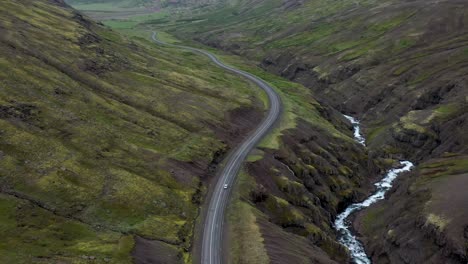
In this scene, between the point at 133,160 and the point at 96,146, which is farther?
the point at 96,146

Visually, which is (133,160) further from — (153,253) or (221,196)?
(153,253)

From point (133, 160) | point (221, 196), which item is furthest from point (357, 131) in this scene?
point (133, 160)

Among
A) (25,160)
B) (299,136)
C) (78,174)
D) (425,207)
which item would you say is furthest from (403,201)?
(25,160)

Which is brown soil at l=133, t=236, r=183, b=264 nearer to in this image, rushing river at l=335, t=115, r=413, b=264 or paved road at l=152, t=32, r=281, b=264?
paved road at l=152, t=32, r=281, b=264

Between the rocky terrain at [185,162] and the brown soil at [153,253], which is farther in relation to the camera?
the rocky terrain at [185,162]

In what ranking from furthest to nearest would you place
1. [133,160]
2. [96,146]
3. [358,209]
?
[358,209] → [96,146] → [133,160]

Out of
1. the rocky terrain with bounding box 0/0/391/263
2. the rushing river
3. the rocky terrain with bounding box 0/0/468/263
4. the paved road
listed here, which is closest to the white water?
the rocky terrain with bounding box 0/0/468/263

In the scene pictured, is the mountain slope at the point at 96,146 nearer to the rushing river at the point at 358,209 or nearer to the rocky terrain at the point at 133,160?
the rocky terrain at the point at 133,160

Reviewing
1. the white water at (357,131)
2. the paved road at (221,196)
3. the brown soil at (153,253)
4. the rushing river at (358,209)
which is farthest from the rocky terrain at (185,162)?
the white water at (357,131)
